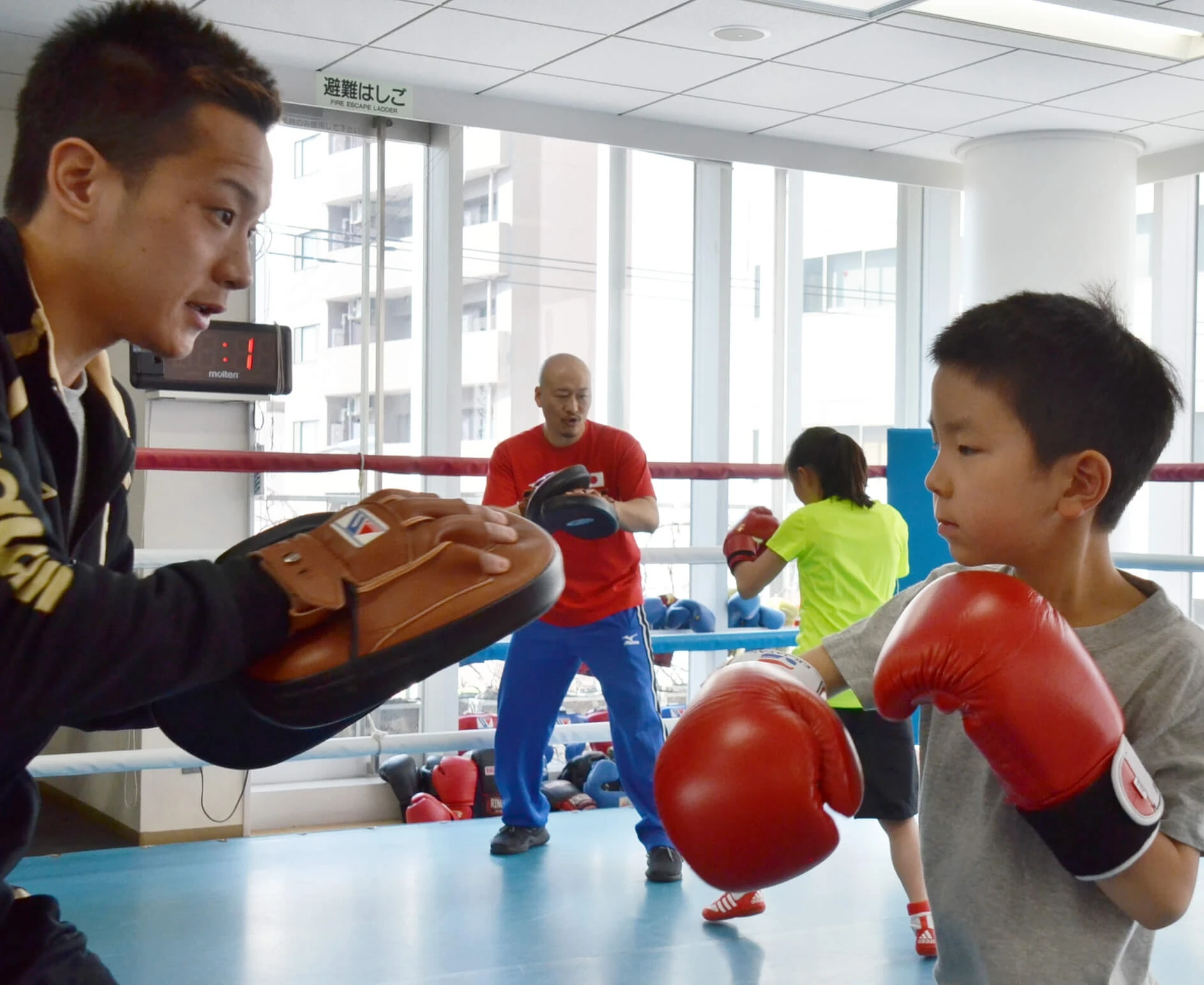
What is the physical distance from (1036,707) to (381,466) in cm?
233

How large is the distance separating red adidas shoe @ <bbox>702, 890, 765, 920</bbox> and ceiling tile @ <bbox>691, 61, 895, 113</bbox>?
3.31 meters

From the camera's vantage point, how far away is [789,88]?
522cm

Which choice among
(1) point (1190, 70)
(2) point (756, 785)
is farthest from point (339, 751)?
(1) point (1190, 70)

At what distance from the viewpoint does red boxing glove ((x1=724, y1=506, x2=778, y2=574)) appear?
3.02 metres

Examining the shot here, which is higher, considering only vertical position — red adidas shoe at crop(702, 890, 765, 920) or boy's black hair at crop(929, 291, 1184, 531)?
boy's black hair at crop(929, 291, 1184, 531)

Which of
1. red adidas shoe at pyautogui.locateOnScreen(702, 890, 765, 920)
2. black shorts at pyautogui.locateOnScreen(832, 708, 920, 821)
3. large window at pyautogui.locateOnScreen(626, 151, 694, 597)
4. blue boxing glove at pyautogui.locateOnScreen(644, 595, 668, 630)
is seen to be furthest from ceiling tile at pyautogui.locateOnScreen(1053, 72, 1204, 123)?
red adidas shoe at pyautogui.locateOnScreen(702, 890, 765, 920)

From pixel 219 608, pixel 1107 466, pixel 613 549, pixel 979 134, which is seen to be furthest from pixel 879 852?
pixel 979 134

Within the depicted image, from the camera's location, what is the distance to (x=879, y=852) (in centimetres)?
333

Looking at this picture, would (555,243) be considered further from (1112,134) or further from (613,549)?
(613,549)

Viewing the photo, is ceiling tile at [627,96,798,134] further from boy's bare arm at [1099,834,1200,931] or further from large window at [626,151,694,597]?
boy's bare arm at [1099,834,1200,931]

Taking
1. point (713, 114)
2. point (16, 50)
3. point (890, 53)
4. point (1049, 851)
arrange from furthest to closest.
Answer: point (713, 114) < point (890, 53) < point (16, 50) < point (1049, 851)

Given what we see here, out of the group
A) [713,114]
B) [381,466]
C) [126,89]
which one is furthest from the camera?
[713,114]

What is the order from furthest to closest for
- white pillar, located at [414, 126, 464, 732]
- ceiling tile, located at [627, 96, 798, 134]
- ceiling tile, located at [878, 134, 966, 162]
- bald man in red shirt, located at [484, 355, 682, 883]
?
ceiling tile, located at [878, 134, 966, 162] < ceiling tile, located at [627, 96, 798, 134] < white pillar, located at [414, 126, 464, 732] < bald man in red shirt, located at [484, 355, 682, 883]

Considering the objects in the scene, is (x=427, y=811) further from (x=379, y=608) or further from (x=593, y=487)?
(x=379, y=608)
